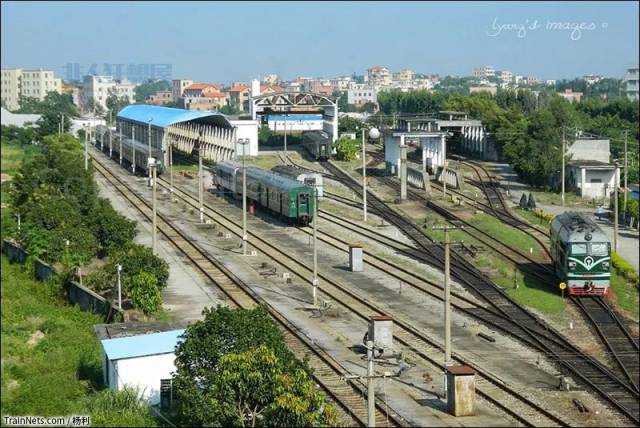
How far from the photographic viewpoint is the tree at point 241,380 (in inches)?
670

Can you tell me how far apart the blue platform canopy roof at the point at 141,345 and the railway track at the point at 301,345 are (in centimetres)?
285

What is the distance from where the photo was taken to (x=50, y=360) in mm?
23234

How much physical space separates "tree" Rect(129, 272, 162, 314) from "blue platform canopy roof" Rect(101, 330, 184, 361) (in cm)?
550

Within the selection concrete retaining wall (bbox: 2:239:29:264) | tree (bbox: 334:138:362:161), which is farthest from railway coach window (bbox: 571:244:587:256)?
tree (bbox: 334:138:362:161)

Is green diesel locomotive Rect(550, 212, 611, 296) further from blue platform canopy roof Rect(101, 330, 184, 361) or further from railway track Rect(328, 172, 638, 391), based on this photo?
blue platform canopy roof Rect(101, 330, 184, 361)

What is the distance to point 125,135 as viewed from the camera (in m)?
85.0

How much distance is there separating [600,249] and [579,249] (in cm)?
56

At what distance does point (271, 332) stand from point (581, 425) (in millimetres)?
5729

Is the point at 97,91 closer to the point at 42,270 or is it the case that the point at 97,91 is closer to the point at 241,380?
the point at 42,270

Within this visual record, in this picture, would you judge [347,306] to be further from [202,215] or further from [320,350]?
[202,215]

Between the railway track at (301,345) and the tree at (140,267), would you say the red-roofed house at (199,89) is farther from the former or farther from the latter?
the tree at (140,267)

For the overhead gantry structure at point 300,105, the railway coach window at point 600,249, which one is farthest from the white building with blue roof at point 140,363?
the overhead gantry structure at point 300,105

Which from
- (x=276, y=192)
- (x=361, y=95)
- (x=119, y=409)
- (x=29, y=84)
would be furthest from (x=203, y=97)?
(x=119, y=409)

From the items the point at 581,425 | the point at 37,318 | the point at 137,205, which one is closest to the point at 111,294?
the point at 37,318
